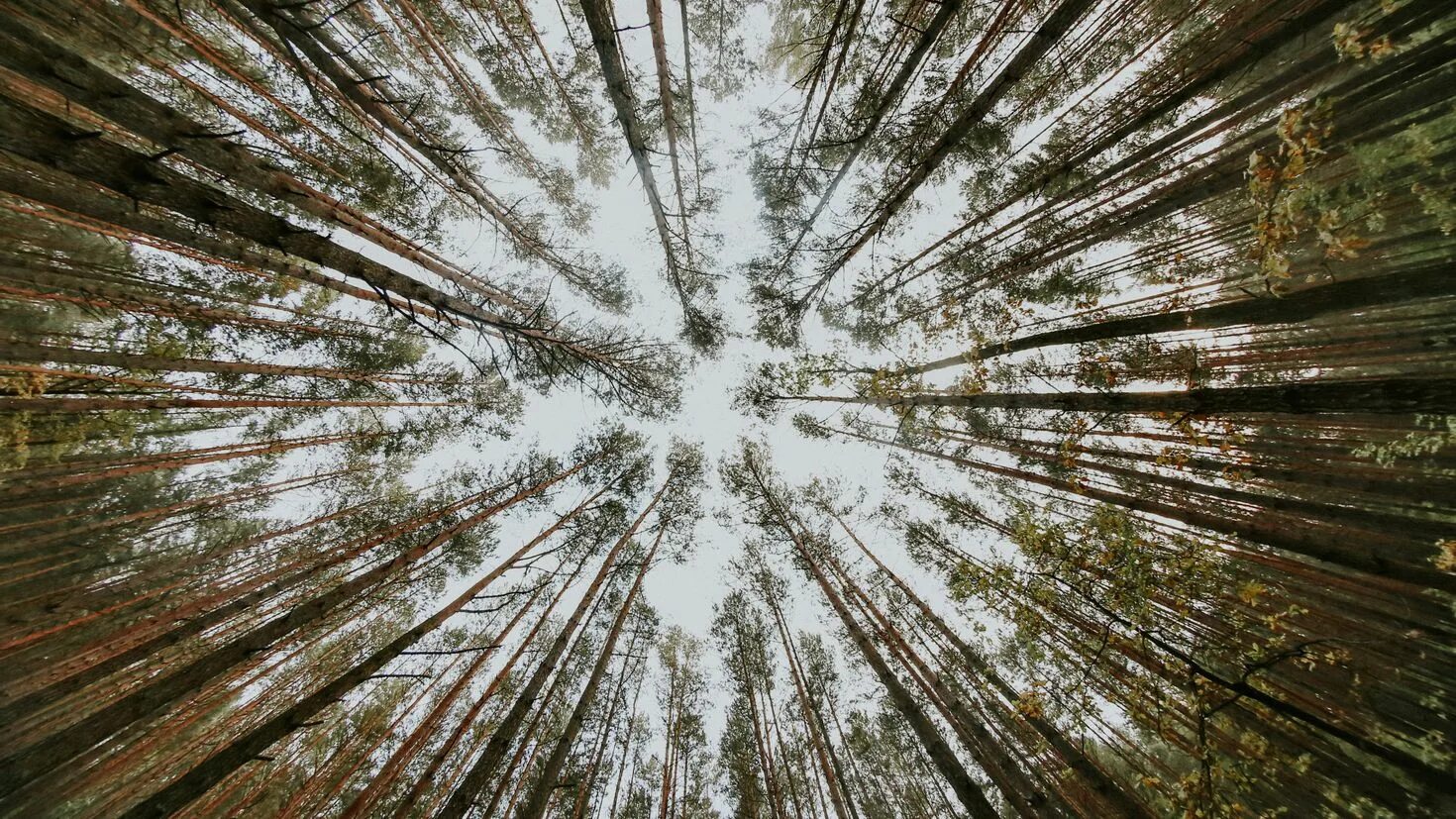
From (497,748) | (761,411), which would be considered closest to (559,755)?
(497,748)

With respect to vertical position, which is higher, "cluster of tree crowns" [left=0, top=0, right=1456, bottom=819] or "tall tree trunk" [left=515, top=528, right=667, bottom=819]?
"cluster of tree crowns" [left=0, top=0, right=1456, bottom=819]

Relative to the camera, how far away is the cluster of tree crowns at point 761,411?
4.36 meters

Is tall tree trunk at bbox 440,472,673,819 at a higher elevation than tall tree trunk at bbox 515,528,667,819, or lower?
higher

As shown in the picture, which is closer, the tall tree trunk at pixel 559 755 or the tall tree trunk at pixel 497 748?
the tall tree trunk at pixel 497 748

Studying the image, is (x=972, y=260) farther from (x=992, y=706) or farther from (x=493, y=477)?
(x=493, y=477)

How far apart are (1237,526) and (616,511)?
11.3m

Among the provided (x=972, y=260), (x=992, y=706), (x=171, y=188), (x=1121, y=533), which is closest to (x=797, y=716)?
(x=992, y=706)

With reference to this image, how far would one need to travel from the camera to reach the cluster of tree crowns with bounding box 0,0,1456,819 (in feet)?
14.3

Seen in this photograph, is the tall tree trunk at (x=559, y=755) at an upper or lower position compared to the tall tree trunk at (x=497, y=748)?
lower

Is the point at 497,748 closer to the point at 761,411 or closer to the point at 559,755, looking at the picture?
the point at 559,755

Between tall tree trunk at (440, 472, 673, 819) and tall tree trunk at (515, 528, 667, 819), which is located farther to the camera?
tall tree trunk at (515, 528, 667, 819)

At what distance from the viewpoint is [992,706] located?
392 inches

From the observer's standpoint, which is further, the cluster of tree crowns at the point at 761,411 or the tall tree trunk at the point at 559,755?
the tall tree trunk at the point at 559,755

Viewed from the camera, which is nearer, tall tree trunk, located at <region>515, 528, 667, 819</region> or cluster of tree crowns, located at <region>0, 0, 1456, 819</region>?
cluster of tree crowns, located at <region>0, 0, 1456, 819</region>
